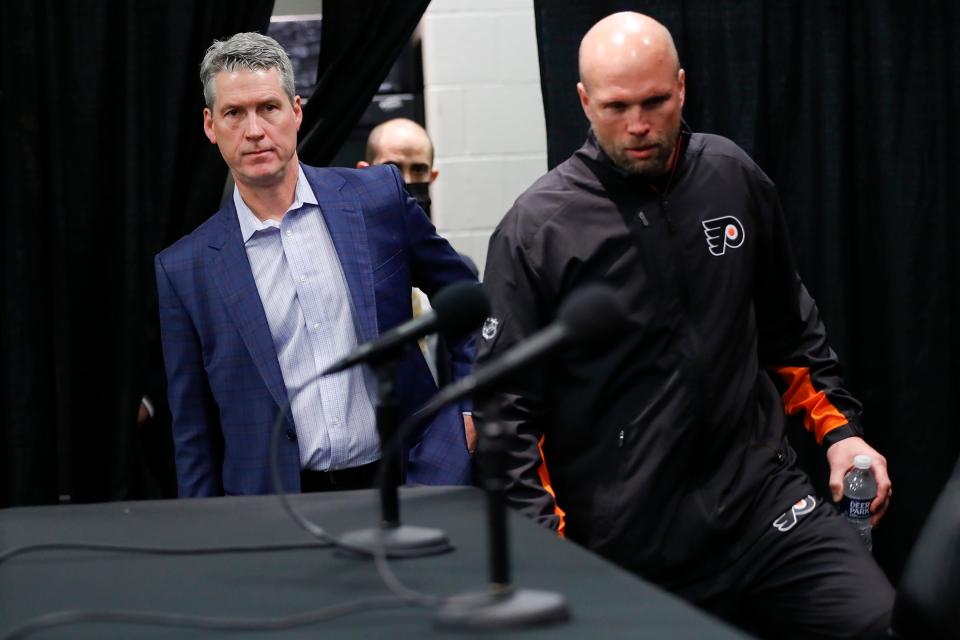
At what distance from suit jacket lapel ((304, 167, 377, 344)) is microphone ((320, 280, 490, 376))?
3.27 feet

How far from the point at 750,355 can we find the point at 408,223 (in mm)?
741

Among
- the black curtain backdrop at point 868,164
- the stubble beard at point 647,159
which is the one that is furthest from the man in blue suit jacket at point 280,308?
the black curtain backdrop at point 868,164

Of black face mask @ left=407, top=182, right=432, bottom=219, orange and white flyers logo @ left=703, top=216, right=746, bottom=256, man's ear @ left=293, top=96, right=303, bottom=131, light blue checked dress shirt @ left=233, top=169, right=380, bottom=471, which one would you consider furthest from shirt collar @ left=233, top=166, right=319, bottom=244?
black face mask @ left=407, top=182, right=432, bottom=219

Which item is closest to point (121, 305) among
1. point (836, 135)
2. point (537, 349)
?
point (836, 135)

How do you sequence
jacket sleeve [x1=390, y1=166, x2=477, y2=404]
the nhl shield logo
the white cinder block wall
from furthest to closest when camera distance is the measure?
the white cinder block wall → jacket sleeve [x1=390, y1=166, x2=477, y2=404] → the nhl shield logo

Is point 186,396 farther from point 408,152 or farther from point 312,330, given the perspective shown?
point 408,152

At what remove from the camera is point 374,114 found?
389cm

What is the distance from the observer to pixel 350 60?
3.32 metres

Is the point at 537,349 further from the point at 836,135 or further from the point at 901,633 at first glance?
the point at 836,135

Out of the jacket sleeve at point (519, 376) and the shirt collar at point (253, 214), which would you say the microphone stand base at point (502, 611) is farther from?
the shirt collar at point (253, 214)

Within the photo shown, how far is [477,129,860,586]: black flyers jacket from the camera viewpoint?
2.42 meters

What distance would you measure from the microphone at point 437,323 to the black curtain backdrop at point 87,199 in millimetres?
1815

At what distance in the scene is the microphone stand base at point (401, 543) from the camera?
5.05 ft

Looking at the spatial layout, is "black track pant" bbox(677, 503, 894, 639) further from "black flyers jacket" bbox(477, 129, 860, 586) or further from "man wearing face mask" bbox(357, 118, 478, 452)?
"man wearing face mask" bbox(357, 118, 478, 452)
